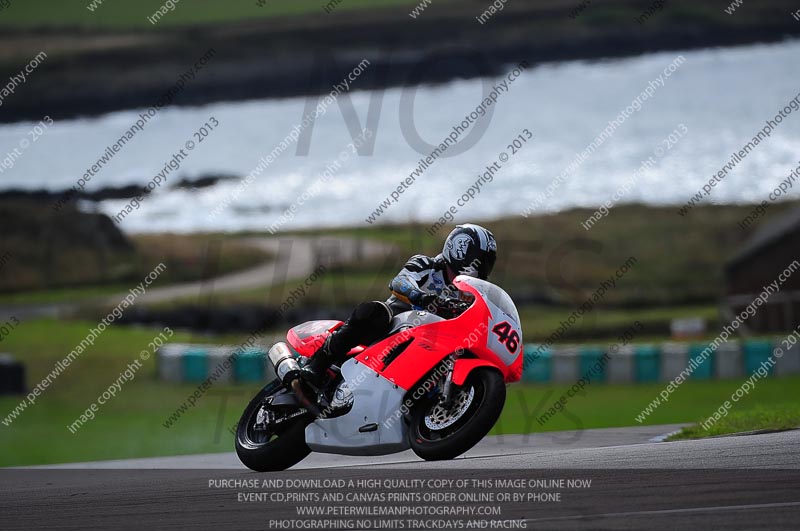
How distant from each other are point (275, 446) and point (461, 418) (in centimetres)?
173

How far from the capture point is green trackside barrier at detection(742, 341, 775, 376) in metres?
23.1

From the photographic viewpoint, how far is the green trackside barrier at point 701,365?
23.0 m

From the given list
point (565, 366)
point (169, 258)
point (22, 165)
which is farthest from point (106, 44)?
point (565, 366)

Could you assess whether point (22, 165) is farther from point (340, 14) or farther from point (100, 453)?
point (100, 453)

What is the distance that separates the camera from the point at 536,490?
6594 mm

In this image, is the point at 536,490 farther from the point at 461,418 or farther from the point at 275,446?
the point at 275,446

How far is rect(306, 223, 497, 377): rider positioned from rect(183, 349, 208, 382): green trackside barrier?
1461 cm

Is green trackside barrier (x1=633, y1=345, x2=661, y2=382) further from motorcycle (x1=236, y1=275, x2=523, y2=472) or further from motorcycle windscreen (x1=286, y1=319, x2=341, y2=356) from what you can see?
motorcycle (x1=236, y1=275, x2=523, y2=472)

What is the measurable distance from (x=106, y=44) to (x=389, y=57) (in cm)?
835

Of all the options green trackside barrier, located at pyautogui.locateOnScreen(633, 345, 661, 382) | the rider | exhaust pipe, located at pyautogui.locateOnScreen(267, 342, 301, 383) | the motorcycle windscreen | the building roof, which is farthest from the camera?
the building roof

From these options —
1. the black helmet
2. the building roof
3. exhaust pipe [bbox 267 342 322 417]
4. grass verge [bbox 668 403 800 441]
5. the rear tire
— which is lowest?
the building roof

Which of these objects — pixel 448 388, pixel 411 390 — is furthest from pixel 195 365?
pixel 448 388

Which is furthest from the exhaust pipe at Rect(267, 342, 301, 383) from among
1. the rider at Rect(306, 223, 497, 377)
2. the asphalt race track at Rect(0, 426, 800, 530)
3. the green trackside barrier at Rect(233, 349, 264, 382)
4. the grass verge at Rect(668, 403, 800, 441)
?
the green trackside barrier at Rect(233, 349, 264, 382)

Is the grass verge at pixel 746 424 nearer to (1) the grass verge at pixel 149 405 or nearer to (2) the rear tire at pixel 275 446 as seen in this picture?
(1) the grass verge at pixel 149 405
